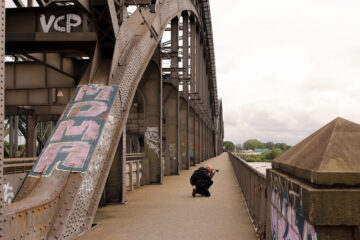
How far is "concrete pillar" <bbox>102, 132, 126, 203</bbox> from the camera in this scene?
1212 cm

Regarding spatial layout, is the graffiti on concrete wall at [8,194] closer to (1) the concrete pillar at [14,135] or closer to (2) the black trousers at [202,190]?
(2) the black trousers at [202,190]

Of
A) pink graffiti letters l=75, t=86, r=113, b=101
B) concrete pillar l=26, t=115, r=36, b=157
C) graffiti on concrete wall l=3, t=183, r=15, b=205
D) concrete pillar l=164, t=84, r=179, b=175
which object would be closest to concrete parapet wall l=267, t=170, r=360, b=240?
graffiti on concrete wall l=3, t=183, r=15, b=205

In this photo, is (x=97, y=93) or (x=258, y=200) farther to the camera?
(x=97, y=93)

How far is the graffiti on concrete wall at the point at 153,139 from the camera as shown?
19.3 m

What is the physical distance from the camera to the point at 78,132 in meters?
8.81

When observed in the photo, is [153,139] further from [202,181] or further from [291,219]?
[291,219]

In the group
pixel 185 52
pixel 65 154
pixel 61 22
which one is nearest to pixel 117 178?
pixel 65 154

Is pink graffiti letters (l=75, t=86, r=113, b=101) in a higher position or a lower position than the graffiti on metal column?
higher

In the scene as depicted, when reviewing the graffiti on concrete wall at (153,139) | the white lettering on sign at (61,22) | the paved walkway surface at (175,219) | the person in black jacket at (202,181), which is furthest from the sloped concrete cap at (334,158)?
the graffiti on concrete wall at (153,139)

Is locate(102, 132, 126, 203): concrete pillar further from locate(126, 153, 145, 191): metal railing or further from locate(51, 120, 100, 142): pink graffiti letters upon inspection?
locate(126, 153, 145, 191): metal railing

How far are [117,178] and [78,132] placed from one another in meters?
3.74

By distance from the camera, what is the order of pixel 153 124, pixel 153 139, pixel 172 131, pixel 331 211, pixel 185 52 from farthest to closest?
pixel 185 52, pixel 172 131, pixel 153 124, pixel 153 139, pixel 331 211

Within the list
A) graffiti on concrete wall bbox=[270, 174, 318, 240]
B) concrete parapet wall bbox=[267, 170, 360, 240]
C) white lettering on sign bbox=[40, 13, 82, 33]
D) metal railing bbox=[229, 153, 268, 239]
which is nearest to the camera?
concrete parapet wall bbox=[267, 170, 360, 240]

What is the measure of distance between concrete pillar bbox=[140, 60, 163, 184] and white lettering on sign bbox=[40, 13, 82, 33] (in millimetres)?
8749
